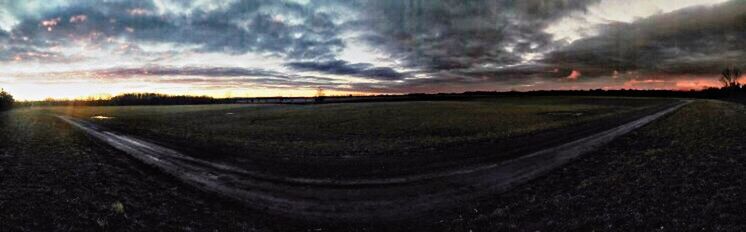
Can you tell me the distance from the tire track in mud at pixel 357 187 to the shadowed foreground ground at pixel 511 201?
654 mm

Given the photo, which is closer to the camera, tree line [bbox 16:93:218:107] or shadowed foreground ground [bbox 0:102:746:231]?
shadowed foreground ground [bbox 0:102:746:231]

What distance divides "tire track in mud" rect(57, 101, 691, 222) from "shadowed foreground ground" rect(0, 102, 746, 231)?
0.65m

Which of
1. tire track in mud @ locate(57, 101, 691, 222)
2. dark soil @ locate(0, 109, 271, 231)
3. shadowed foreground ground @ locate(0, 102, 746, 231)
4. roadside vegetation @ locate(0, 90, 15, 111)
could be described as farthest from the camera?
roadside vegetation @ locate(0, 90, 15, 111)

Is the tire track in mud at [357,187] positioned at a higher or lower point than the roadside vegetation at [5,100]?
lower

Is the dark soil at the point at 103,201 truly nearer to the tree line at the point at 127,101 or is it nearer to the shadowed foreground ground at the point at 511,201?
the shadowed foreground ground at the point at 511,201

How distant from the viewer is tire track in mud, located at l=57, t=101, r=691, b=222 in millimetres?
10945

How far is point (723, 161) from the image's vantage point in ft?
41.4

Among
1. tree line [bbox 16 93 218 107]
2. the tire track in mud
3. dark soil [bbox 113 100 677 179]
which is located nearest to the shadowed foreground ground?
the tire track in mud

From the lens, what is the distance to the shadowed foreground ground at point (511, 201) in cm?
894

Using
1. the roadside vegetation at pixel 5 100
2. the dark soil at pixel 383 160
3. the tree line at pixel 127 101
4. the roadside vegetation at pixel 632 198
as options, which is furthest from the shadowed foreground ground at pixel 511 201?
the tree line at pixel 127 101

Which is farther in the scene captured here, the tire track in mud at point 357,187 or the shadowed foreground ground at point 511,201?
the tire track in mud at point 357,187

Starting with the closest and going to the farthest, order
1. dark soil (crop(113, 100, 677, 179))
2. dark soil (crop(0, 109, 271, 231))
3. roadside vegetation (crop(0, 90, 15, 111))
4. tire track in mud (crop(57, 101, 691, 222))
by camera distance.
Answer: dark soil (crop(0, 109, 271, 231)), tire track in mud (crop(57, 101, 691, 222)), dark soil (crop(113, 100, 677, 179)), roadside vegetation (crop(0, 90, 15, 111))

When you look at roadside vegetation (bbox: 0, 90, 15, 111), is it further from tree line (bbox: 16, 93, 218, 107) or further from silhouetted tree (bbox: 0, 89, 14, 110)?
tree line (bbox: 16, 93, 218, 107)

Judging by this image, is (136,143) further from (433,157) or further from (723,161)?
(723,161)
